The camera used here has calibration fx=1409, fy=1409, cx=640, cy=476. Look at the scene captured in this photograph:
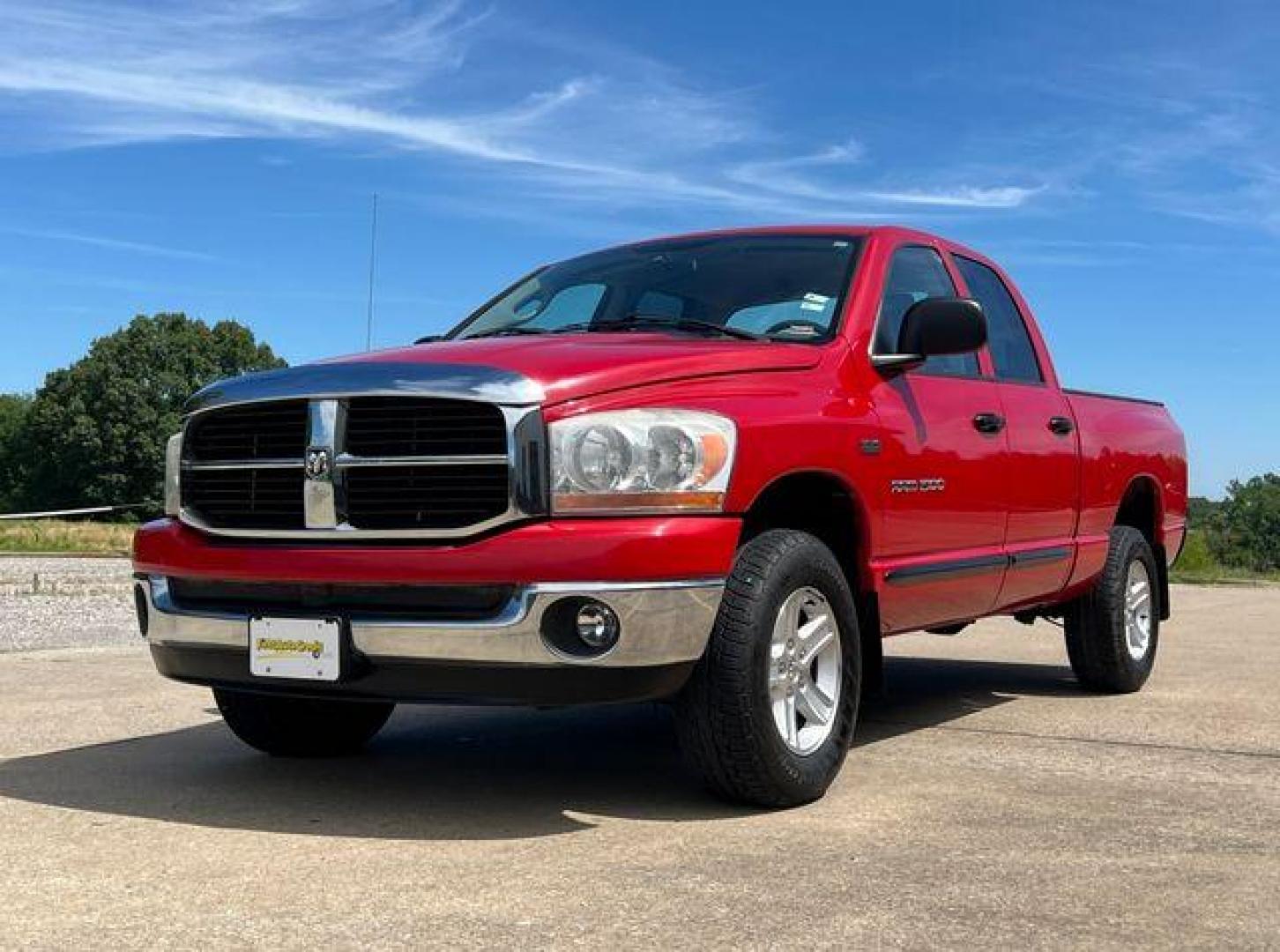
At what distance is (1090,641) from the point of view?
22.9ft

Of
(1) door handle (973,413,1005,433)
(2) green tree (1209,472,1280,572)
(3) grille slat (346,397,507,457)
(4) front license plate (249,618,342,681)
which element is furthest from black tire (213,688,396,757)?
(2) green tree (1209,472,1280,572)

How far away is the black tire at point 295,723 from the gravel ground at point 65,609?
4730mm

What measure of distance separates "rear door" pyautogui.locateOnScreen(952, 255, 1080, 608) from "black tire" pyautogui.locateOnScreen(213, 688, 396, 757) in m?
2.68

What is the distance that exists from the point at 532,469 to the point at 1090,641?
4097 mm

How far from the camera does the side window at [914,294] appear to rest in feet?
17.2

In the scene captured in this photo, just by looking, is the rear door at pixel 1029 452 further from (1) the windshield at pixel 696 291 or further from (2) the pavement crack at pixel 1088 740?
(1) the windshield at pixel 696 291

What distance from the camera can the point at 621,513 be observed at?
3.88 m

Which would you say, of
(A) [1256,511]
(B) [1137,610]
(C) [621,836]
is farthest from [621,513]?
(A) [1256,511]

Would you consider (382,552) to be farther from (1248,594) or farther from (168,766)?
(1248,594)

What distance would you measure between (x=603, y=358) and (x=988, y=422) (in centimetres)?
216

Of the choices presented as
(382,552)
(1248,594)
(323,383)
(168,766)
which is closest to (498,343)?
(323,383)

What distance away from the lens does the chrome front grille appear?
12.8 ft

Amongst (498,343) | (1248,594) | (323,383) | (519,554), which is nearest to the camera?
(519,554)

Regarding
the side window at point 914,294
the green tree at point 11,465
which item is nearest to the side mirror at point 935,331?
the side window at point 914,294
